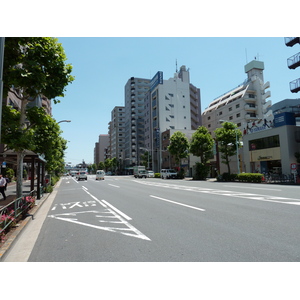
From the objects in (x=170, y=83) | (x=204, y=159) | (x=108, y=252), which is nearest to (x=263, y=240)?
(x=108, y=252)

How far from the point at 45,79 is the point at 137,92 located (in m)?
95.4

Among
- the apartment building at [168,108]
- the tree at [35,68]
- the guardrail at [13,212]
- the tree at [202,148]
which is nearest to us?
the guardrail at [13,212]

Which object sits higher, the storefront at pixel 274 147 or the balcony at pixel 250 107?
the balcony at pixel 250 107

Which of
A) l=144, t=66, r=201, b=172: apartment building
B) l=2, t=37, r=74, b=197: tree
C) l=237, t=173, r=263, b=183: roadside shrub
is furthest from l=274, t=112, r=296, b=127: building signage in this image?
l=144, t=66, r=201, b=172: apartment building

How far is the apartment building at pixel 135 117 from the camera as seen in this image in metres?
98.0

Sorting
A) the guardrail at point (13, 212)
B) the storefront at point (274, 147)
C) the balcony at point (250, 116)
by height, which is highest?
the balcony at point (250, 116)

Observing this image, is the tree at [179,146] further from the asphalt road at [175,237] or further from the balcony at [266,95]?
the asphalt road at [175,237]

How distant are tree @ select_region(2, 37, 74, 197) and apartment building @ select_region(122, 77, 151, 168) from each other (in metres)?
86.6

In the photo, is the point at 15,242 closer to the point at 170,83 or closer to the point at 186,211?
the point at 186,211

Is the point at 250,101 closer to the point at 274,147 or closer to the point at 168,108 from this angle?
the point at 168,108

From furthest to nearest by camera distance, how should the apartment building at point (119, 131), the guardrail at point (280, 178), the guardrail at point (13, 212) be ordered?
1. the apartment building at point (119, 131)
2. the guardrail at point (280, 178)
3. the guardrail at point (13, 212)

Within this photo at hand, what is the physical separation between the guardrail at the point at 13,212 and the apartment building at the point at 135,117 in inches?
3385

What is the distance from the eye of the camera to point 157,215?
8445 mm

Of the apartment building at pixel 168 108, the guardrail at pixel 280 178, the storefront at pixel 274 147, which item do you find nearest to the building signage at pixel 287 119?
the storefront at pixel 274 147
